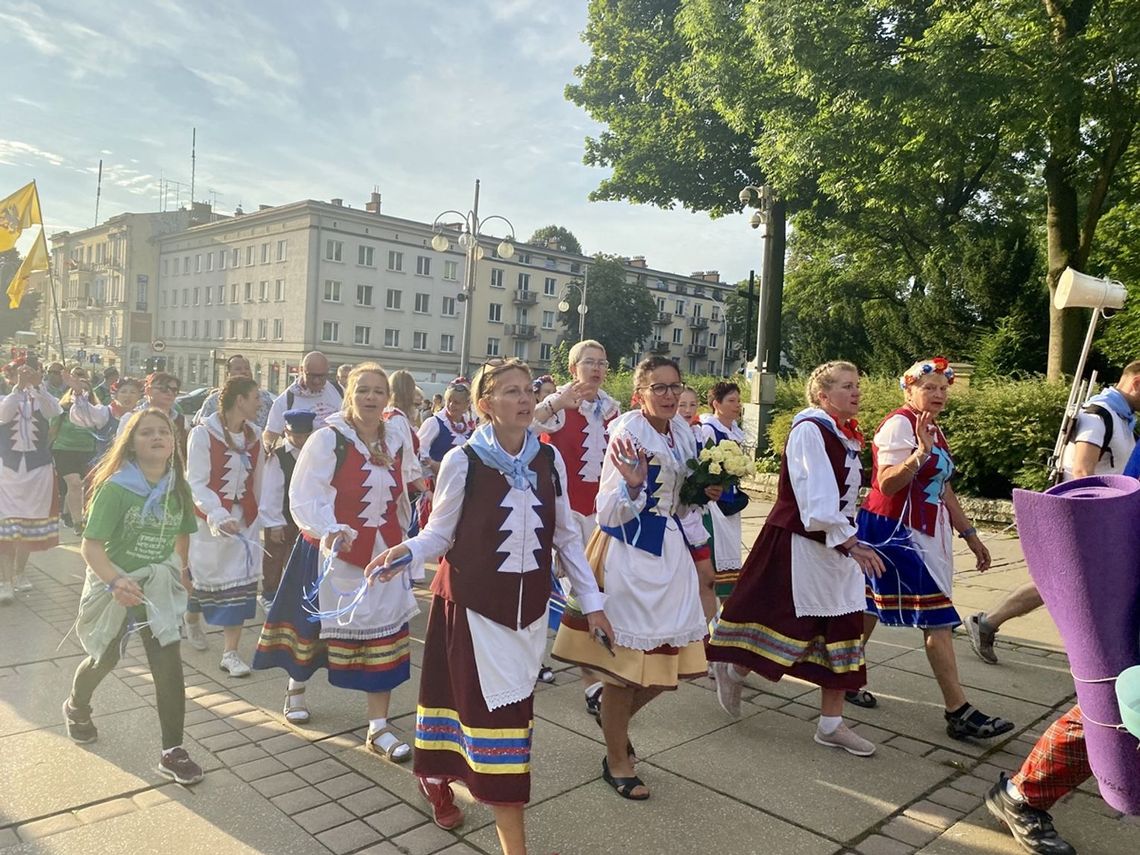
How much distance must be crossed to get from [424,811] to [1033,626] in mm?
5589

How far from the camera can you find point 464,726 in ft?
10.1

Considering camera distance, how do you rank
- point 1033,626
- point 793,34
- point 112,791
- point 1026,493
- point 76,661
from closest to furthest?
point 1026,493 → point 112,791 → point 76,661 → point 1033,626 → point 793,34

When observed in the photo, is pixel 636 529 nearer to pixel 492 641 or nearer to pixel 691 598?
pixel 691 598

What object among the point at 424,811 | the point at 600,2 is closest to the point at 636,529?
the point at 424,811

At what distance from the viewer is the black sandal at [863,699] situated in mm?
4984

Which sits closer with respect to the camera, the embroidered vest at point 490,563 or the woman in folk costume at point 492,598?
the woman in folk costume at point 492,598

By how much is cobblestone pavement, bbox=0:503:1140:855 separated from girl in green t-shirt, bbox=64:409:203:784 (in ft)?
0.79

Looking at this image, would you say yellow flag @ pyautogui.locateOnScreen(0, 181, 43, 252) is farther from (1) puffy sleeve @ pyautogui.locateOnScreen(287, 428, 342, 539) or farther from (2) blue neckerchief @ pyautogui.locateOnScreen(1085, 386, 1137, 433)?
(2) blue neckerchief @ pyautogui.locateOnScreen(1085, 386, 1137, 433)

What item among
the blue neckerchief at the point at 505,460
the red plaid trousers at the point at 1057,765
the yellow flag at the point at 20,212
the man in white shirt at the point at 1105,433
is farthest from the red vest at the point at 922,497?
the yellow flag at the point at 20,212

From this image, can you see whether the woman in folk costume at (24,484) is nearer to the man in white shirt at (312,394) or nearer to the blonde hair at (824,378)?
the man in white shirt at (312,394)

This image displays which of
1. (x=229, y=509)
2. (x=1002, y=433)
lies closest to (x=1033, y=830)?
(x=229, y=509)

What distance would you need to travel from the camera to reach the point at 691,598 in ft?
12.4

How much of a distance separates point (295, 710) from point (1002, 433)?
36.8 feet

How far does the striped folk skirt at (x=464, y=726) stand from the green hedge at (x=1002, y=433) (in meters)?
9.38
